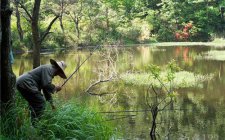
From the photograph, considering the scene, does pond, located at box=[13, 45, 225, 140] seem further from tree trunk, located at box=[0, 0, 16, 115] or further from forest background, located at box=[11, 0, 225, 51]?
forest background, located at box=[11, 0, 225, 51]

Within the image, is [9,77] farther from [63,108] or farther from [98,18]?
[98,18]

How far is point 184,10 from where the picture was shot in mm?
52188

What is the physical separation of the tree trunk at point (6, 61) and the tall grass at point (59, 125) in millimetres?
194

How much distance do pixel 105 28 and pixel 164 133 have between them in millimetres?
35824

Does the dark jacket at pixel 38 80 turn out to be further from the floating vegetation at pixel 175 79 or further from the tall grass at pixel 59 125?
the floating vegetation at pixel 175 79

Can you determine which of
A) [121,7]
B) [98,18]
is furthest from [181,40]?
[98,18]

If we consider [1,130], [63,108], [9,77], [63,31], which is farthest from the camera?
[63,31]

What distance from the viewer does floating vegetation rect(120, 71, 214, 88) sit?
18.3m

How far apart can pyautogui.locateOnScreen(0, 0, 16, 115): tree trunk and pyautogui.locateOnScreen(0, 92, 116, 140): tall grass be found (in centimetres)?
19

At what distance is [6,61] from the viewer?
5.80 m

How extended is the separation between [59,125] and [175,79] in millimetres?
13741

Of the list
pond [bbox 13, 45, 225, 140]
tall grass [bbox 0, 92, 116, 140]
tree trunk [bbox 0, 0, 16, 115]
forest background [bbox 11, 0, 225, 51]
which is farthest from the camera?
forest background [bbox 11, 0, 225, 51]

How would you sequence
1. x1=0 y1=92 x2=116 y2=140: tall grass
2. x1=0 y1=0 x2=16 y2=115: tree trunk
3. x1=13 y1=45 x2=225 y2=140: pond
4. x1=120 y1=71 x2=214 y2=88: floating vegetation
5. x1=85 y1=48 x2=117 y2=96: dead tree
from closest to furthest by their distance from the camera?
x1=0 y1=92 x2=116 y2=140: tall grass, x1=0 y1=0 x2=16 y2=115: tree trunk, x1=13 y1=45 x2=225 y2=140: pond, x1=85 y1=48 x2=117 y2=96: dead tree, x1=120 y1=71 x2=214 y2=88: floating vegetation

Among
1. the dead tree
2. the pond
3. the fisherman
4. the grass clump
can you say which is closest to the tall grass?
the grass clump
